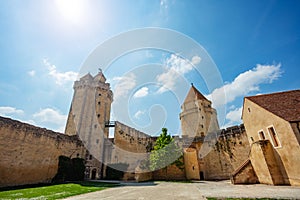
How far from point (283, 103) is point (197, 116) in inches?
701

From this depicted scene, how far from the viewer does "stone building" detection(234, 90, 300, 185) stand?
395 inches

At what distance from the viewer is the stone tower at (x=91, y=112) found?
2583 centimetres

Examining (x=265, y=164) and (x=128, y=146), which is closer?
(x=265, y=164)

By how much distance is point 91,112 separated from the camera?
1105 inches

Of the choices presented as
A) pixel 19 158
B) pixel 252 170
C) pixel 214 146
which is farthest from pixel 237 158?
pixel 19 158

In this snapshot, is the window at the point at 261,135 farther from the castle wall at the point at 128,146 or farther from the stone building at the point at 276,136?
the castle wall at the point at 128,146

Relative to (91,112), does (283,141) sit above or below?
below

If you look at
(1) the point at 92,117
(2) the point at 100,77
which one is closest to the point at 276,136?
(1) the point at 92,117

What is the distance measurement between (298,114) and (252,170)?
5.55m

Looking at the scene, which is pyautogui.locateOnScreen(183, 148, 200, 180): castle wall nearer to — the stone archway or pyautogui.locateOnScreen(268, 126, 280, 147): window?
pyautogui.locateOnScreen(268, 126, 280, 147): window

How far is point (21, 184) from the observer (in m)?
15.2

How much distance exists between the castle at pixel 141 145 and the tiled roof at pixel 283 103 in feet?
0.20

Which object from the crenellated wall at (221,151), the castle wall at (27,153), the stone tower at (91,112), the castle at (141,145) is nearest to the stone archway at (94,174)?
the castle at (141,145)

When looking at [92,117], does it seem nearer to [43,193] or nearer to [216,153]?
[43,193]
